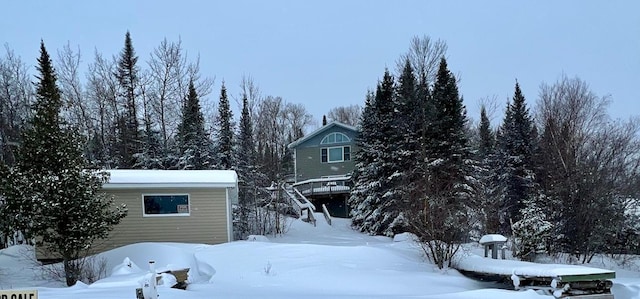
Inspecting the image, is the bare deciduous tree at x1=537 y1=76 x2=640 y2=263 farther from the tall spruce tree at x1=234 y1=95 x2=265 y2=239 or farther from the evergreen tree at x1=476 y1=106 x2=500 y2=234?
the tall spruce tree at x1=234 y1=95 x2=265 y2=239

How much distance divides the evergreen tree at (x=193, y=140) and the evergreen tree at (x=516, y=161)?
14.0m

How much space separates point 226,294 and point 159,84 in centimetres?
2261

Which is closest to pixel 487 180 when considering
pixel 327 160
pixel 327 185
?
pixel 327 185

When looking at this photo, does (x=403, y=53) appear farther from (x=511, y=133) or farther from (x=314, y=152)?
(x=314, y=152)

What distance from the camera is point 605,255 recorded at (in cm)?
1361

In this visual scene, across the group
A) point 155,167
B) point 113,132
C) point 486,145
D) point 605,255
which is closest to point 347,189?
point 486,145

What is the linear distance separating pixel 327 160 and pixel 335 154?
66cm

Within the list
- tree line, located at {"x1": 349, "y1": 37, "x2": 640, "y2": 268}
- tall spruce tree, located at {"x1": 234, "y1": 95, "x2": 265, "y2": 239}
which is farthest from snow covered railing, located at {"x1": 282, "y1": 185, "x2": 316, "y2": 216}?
tree line, located at {"x1": 349, "y1": 37, "x2": 640, "y2": 268}

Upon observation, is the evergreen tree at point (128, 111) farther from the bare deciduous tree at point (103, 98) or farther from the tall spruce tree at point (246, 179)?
the tall spruce tree at point (246, 179)

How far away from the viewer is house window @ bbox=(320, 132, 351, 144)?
30831mm

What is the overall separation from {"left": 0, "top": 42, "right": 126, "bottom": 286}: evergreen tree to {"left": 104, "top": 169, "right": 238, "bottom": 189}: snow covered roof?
3137 millimetres

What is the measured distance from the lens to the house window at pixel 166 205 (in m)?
14.0

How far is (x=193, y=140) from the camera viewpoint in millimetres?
22406

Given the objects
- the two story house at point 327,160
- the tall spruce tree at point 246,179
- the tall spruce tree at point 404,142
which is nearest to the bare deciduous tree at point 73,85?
the tall spruce tree at point 246,179
